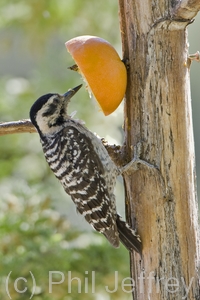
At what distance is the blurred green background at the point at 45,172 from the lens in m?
4.39

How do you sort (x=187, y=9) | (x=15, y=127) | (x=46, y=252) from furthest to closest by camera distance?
(x=46, y=252), (x=15, y=127), (x=187, y=9)

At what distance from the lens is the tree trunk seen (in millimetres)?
3434

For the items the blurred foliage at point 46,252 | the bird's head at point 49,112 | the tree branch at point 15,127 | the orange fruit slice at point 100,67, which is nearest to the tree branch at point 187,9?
the orange fruit slice at point 100,67

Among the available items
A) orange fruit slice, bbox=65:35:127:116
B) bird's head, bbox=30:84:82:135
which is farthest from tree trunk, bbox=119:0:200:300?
bird's head, bbox=30:84:82:135

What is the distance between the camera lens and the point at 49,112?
411 cm

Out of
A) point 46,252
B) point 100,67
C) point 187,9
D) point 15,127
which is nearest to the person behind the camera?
point 187,9

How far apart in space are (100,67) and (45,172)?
232cm

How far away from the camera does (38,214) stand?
180 inches

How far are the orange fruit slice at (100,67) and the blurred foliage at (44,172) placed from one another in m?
1.08

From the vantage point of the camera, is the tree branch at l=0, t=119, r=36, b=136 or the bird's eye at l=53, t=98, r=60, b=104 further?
the bird's eye at l=53, t=98, r=60, b=104

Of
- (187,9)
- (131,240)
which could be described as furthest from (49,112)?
(187,9)

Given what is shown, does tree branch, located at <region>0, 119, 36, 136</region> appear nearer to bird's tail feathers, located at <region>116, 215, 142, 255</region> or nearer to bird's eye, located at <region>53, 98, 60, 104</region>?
bird's eye, located at <region>53, 98, 60, 104</region>

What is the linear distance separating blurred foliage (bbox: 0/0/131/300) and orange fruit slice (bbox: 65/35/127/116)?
3.53ft

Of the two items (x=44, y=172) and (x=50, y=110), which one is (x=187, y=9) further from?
(x=44, y=172)
